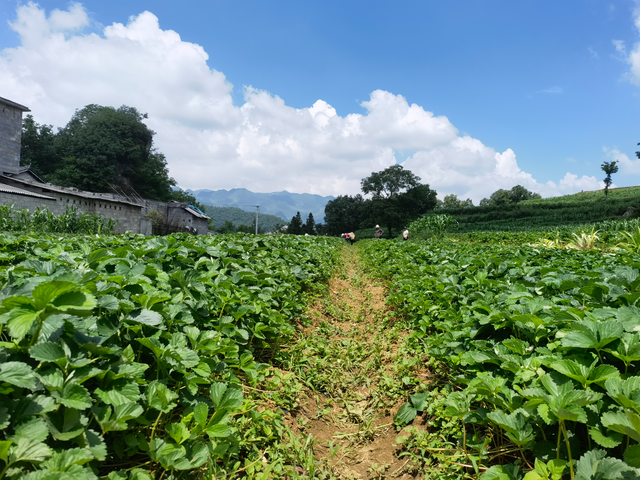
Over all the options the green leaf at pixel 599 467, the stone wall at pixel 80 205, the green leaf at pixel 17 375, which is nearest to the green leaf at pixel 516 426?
the green leaf at pixel 599 467

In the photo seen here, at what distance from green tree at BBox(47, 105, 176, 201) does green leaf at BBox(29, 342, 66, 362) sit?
61.3 m

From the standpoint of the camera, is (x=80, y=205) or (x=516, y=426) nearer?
(x=516, y=426)

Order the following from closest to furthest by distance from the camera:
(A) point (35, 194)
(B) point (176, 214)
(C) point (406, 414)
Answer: (C) point (406, 414), (A) point (35, 194), (B) point (176, 214)

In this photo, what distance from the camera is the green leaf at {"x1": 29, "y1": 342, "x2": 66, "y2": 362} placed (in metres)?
1.25

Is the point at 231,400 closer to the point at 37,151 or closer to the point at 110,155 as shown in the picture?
the point at 110,155

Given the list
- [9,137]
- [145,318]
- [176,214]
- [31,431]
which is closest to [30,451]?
[31,431]

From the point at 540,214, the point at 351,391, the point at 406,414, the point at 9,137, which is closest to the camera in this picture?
the point at 406,414

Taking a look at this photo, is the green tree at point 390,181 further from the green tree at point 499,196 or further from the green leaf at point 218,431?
the green leaf at point 218,431

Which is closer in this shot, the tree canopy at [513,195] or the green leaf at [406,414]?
the green leaf at [406,414]

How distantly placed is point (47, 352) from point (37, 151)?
71597 millimetres

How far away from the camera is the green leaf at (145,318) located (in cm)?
175

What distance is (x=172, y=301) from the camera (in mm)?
2260

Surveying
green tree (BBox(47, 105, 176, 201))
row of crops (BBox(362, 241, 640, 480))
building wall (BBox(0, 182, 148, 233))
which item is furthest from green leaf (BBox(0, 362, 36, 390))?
green tree (BBox(47, 105, 176, 201))

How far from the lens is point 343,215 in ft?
245
